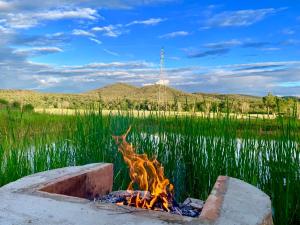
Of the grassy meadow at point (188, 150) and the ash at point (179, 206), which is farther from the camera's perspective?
the grassy meadow at point (188, 150)

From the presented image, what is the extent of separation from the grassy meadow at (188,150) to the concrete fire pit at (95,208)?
3.56 feet

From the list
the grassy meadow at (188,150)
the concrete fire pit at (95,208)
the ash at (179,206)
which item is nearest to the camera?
the concrete fire pit at (95,208)

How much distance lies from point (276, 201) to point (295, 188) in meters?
0.19

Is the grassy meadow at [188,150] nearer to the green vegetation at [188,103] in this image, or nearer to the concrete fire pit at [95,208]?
the green vegetation at [188,103]

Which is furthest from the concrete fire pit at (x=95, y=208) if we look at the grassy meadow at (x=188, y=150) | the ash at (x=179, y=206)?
the grassy meadow at (x=188, y=150)

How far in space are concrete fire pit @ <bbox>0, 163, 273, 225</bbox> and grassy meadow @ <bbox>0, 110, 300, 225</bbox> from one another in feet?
3.56

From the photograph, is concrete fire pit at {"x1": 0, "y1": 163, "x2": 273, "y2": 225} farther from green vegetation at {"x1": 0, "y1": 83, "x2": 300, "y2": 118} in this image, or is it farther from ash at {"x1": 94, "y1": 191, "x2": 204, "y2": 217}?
green vegetation at {"x1": 0, "y1": 83, "x2": 300, "y2": 118}

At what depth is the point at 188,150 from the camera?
411cm

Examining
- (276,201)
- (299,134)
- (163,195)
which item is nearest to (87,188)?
(163,195)

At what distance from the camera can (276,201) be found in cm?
365

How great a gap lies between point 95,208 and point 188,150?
2.02m

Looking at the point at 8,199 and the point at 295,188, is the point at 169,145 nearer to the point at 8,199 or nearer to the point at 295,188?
the point at 295,188

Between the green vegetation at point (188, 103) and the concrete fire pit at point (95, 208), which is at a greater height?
the green vegetation at point (188, 103)

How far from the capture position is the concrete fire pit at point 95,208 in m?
2.03
